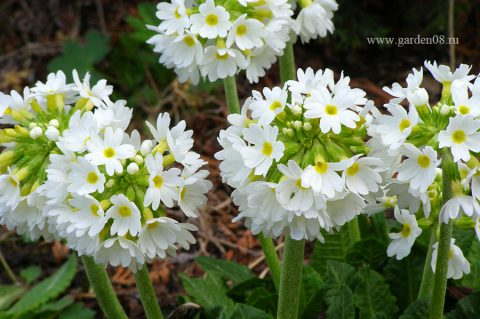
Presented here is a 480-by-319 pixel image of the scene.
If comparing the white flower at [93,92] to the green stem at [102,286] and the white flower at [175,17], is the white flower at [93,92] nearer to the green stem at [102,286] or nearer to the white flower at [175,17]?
the white flower at [175,17]

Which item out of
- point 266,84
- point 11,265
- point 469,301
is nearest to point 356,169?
point 469,301

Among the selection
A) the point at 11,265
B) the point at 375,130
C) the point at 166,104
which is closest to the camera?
the point at 375,130

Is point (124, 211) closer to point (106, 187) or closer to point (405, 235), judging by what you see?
point (106, 187)

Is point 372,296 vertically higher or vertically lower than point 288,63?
lower

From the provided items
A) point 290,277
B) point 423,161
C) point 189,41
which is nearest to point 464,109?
point 423,161

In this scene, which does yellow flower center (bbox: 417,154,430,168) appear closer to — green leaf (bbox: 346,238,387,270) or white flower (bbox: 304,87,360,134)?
white flower (bbox: 304,87,360,134)

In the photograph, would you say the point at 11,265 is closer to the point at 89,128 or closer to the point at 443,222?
the point at 89,128
